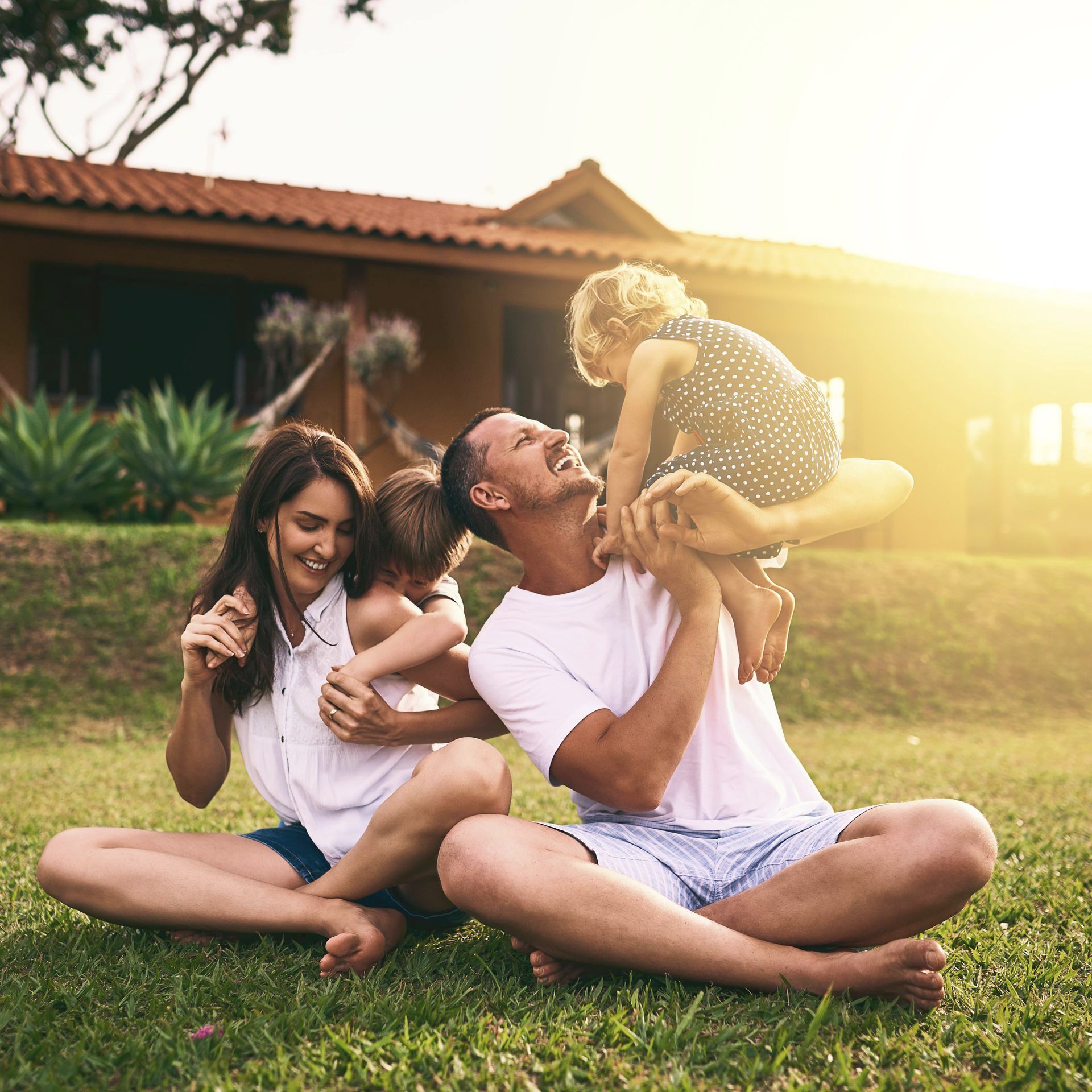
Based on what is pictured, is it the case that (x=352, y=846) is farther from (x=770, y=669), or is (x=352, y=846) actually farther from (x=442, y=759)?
A: (x=770, y=669)

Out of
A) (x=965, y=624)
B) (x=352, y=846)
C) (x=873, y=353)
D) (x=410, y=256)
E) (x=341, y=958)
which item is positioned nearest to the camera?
(x=341, y=958)

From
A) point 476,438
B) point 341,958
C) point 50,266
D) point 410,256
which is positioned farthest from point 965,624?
point 50,266

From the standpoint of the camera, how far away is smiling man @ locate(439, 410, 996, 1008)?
214 centimetres

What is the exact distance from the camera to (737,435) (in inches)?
113

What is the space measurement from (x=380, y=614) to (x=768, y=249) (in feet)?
45.7

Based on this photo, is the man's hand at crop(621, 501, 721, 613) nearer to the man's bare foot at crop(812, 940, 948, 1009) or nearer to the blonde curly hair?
the man's bare foot at crop(812, 940, 948, 1009)

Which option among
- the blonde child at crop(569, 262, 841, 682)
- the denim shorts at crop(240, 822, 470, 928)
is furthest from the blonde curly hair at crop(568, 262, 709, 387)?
the denim shorts at crop(240, 822, 470, 928)

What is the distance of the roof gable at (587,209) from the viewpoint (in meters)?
12.6

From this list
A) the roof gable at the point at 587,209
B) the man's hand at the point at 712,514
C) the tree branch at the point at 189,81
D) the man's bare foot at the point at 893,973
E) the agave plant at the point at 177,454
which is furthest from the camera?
the tree branch at the point at 189,81

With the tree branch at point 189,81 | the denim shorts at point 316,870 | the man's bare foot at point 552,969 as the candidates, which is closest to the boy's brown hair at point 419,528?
the denim shorts at point 316,870

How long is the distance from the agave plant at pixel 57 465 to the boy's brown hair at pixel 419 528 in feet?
20.3

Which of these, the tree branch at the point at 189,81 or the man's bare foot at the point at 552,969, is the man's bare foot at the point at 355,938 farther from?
the tree branch at the point at 189,81

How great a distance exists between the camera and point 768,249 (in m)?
15.4

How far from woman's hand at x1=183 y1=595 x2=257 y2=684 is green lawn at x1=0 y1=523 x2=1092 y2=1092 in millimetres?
688
